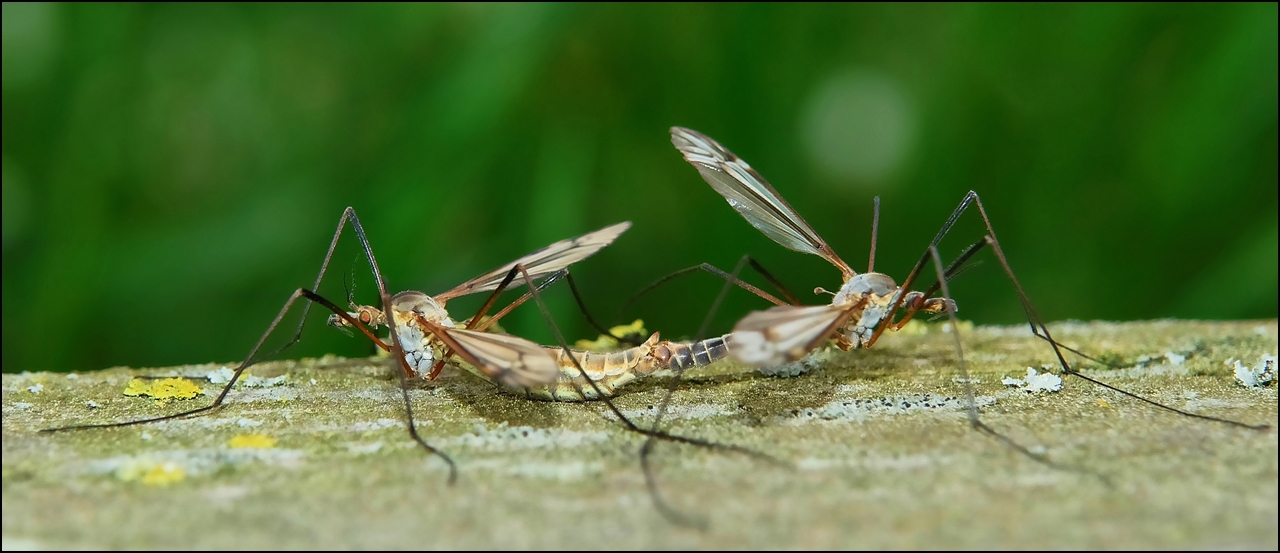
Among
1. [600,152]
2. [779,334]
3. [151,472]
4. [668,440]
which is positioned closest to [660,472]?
[668,440]

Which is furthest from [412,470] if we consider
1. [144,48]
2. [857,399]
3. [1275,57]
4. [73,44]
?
[1275,57]

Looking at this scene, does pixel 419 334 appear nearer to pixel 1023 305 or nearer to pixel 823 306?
pixel 823 306

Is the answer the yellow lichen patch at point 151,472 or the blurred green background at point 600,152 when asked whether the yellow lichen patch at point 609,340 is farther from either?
the yellow lichen patch at point 151,472

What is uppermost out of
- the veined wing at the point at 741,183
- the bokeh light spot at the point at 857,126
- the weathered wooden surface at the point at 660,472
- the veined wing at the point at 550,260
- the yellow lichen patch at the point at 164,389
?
the bokeh light spot at the point at 857,126

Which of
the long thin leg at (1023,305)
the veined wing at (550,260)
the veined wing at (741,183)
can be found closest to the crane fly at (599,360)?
the veined wing at (550,260)

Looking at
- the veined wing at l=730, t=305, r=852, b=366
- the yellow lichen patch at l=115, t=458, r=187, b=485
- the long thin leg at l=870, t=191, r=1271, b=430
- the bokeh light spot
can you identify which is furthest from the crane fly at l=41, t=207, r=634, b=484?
the bokeh light spot

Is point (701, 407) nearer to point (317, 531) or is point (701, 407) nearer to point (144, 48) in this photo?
point (317, 531)
